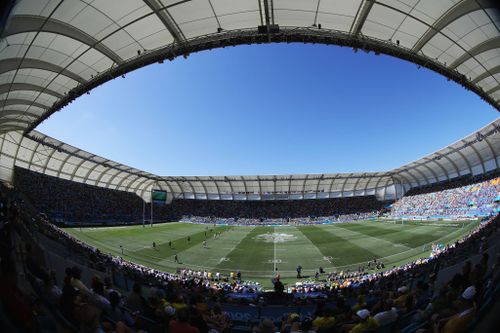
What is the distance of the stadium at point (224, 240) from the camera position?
356 cm

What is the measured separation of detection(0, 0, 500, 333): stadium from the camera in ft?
11.7

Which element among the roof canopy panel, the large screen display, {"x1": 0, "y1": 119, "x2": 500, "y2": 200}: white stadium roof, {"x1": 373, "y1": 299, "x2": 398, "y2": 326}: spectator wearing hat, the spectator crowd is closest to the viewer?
{"x1": 373, "y1": 299, "x2": 398, "y2": 326}: spectator wearing hat

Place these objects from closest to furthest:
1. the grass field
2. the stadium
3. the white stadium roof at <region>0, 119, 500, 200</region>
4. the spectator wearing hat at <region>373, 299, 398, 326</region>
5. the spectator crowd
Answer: the stadium
the spectator wearing hat at <region>373, 299, 398, 326</region>
the grass field
the spectator crowd
the white stadium roof at <region>0, 119, 500, 200</region>

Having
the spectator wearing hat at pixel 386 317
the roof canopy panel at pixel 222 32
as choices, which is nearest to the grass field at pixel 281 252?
the spectator wearing hat at pixel 386 317

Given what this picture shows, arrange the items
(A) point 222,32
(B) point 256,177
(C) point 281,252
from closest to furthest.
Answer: (A) point 222,32, (C) point 281,252, (B) point 256,177

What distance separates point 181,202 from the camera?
7850 cm

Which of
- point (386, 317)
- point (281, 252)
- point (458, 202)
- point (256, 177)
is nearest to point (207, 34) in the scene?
point (386, 317)

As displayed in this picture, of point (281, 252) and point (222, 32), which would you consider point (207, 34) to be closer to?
point (222, 32)

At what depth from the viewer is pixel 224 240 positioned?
40.5 meters

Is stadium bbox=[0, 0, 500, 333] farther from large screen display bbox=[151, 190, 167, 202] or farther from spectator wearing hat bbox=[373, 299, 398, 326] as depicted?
large screen display bbox=[151, 190, 167, 202]

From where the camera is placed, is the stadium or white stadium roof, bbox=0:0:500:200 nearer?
the stadium

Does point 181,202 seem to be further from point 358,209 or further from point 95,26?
point 95,26

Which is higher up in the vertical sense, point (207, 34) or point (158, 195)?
point (207, 34)

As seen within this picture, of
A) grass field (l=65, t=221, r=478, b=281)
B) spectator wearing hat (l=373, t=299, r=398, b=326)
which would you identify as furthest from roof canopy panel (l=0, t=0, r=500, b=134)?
grass field (l=65, t=221, r=478, b=281)
